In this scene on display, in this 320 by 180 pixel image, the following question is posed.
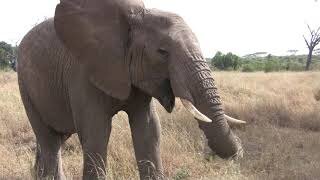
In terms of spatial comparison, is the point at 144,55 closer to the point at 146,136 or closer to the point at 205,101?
the point at 205,101

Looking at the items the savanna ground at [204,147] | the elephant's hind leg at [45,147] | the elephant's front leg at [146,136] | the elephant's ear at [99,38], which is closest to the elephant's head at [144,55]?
the elephant's ear at [99,38]

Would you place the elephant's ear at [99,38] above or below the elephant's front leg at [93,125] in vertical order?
above

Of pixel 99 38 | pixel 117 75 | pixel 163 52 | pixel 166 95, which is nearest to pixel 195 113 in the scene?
pixel 166 95

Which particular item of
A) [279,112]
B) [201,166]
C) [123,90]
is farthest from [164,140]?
[279,112]

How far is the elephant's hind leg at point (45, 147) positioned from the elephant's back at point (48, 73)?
183mm

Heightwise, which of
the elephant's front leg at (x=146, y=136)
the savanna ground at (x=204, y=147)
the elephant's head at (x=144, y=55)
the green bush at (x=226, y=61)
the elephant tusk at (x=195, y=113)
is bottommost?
the green bush at (x=226, y=61)

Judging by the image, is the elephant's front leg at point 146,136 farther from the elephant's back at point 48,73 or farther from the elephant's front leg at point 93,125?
the elephant's back at point 48,73

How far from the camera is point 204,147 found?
7547mm

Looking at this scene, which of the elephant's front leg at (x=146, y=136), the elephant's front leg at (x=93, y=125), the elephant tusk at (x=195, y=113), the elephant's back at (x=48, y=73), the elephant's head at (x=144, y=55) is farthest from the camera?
Answer: the elephant's back at (x=48, y=73)

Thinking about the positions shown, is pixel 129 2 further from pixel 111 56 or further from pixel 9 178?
pixel 9 178

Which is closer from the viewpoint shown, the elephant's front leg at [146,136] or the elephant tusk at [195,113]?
the elephant tusk at [195,113]

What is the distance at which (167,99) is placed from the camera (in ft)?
14.1

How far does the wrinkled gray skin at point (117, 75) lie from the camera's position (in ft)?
13.2

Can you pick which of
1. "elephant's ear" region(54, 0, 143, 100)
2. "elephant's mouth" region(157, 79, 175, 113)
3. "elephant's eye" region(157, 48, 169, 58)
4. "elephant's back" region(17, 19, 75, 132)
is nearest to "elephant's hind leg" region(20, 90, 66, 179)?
"elephant's back" region(17, 19, 75, 132)
